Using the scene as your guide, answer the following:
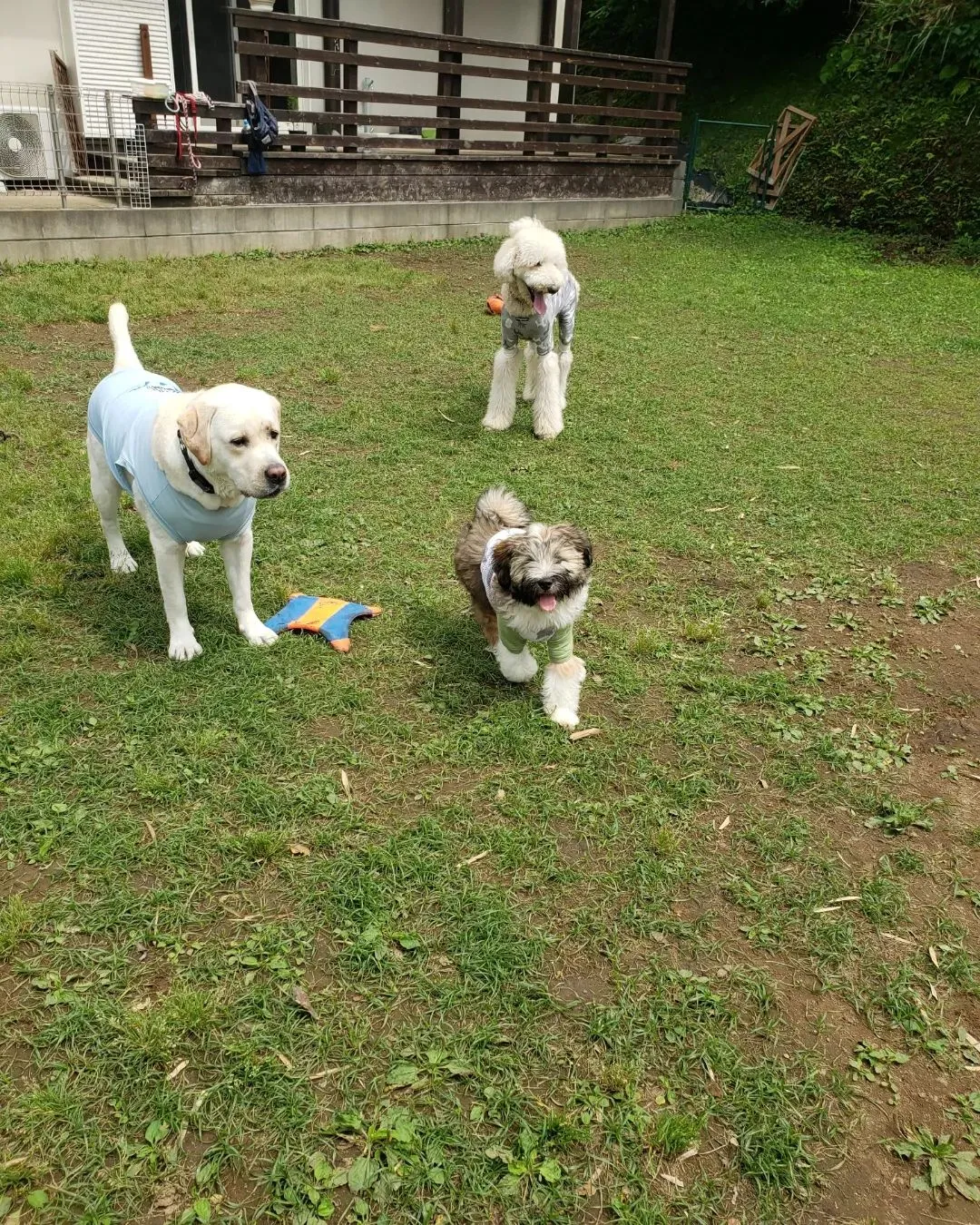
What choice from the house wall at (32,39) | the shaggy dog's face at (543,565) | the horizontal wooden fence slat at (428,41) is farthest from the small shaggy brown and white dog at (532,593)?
the house wall at (32,39)

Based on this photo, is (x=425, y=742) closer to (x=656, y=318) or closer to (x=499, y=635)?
(x=499, y=635)

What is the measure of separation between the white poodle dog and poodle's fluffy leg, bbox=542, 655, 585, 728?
12.5 ft

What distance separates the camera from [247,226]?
42.4 feet

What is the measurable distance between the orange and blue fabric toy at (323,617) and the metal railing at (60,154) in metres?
9.83

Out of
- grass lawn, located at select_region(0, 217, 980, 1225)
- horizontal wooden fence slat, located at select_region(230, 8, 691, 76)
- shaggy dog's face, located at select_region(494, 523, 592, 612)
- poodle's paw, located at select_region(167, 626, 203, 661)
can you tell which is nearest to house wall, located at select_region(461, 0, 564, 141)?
horizontal wooden fence slat, located at select_region(230, 8, 691, 76)

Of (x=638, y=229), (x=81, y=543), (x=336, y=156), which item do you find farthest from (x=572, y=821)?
(x=638, y=229)

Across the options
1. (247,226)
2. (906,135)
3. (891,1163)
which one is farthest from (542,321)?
(906,135)

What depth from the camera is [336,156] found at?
1395 cm

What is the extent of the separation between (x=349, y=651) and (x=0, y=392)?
4902mm

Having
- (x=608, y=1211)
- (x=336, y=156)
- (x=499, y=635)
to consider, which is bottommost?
(x=608, y=1211)

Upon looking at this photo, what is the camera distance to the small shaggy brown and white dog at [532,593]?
3680 mm

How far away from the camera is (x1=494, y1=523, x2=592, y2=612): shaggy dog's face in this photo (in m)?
3.64

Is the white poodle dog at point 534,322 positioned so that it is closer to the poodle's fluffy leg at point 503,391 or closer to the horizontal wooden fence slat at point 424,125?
the poodle's fluffy leg at point 503,391

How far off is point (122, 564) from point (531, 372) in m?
4.00
